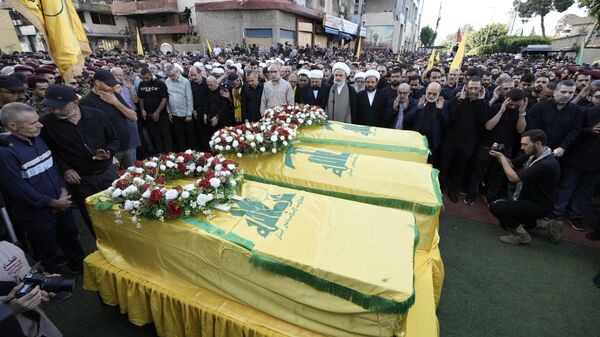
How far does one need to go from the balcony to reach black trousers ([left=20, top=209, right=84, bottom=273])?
2901cm

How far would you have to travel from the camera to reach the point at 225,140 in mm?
3869

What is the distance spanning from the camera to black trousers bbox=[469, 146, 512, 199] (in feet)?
16.4

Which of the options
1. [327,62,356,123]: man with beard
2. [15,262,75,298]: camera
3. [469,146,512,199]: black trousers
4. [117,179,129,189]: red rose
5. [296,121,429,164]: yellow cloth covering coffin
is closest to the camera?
[15,262,75,298]: camera

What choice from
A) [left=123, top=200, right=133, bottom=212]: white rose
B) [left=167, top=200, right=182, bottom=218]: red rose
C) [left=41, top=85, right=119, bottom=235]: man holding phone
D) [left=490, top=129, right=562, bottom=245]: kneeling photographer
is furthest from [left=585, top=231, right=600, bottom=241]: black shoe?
[left=41, top=85, right=119, bottom=235]: man holding phone

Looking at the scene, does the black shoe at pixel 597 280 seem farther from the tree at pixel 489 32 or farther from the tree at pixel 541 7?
the tree at pixel 489 32

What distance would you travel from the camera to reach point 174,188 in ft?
7.88

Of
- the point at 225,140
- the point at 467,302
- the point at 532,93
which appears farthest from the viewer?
the point at 532,93

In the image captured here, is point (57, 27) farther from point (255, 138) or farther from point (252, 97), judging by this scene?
point (252, 97)

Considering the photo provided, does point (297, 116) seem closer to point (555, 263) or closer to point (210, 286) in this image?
point (210, 286)

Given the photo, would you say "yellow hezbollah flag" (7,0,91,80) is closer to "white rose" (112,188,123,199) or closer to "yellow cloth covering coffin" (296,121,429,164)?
"white rose" (112,188,123,199)

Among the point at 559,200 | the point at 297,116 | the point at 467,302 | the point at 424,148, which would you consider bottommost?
the point at 467,302

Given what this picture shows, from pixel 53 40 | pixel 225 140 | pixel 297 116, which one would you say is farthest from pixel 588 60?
pixel 53 40

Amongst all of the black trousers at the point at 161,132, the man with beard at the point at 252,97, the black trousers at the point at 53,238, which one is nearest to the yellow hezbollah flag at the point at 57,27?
the black trousers at the point at 53,238

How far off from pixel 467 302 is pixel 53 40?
586cm
